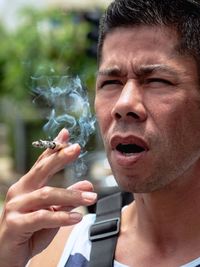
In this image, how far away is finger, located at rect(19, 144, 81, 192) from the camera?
1919 millimetres

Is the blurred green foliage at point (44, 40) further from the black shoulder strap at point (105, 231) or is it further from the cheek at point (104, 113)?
the cheek at point (104, 113)

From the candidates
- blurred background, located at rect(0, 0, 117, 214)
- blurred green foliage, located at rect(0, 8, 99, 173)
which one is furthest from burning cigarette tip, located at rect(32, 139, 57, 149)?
blurred green foliage, located at rect(0, 8, 99, 173)

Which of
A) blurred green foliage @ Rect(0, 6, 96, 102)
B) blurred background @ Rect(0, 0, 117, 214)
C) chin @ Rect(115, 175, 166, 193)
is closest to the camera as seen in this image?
chin @ Rect(115, 175, 166, 193)

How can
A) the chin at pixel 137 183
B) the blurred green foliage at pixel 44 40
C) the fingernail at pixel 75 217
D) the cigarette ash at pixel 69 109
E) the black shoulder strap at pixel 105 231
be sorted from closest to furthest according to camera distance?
the fingernail at pixel 75 217, the chin at pixel 137 183, the black shoulder strap at pixel 105 231, the cigarette ash at pixel 69 109, the blurred green foliage at pixel 44 40

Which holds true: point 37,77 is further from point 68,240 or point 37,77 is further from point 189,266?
point 189,266

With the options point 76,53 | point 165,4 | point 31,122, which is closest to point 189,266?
point 165,4

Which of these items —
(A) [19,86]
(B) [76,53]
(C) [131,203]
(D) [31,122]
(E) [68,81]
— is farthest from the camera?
(A) [19,86]

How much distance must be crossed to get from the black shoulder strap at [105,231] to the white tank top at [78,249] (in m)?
0.03

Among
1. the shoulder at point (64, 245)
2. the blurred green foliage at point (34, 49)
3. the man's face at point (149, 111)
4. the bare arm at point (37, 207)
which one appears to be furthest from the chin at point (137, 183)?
the blurred green foliage at point (34, 49)

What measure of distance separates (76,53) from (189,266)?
8977mm

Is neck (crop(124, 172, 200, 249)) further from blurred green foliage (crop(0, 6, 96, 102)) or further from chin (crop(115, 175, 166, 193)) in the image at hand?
blurred green foliage (crop(0, 6, 96, 102))

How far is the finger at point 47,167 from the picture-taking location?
6.30 feet

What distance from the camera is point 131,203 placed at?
7.89 feet

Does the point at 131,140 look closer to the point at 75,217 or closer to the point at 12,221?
the point at 75,217
